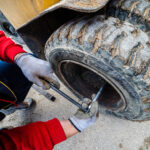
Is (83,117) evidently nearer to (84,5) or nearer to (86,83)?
(86,83)

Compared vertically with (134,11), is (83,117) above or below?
below

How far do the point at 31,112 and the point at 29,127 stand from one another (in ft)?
2.46

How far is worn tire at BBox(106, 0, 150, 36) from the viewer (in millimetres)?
765

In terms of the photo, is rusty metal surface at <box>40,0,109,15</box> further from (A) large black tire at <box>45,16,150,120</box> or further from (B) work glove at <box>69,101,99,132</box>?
(B) work glove at <box>69,101,99,132</box>

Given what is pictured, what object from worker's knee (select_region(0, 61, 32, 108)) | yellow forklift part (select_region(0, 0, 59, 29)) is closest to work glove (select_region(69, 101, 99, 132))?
worker's knee (select_region(0, 61, 32, 108))

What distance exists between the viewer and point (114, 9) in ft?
2.70

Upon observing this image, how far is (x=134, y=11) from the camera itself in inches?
30.3

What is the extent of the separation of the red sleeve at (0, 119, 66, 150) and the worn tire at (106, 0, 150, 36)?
841 millimetres

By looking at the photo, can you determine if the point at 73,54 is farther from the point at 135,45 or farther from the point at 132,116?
the point at 132,116

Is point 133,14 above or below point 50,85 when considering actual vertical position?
above

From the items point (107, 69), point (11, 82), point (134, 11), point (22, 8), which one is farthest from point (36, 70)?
point (134, 11)

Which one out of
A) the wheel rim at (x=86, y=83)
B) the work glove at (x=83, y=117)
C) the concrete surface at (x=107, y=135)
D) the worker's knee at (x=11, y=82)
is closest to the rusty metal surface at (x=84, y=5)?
the wheel rim at (x=86, y=83)

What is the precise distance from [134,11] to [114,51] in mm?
375

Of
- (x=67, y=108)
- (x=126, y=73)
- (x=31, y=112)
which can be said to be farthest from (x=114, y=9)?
(x=31, y=112)
